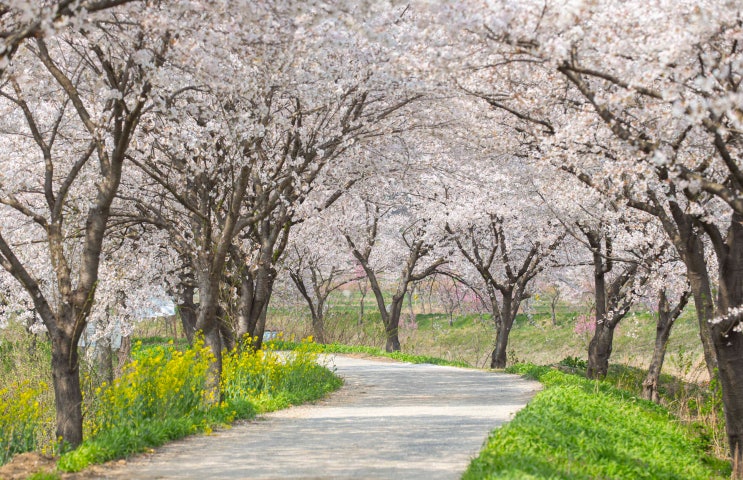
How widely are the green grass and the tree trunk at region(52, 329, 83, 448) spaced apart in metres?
4.52

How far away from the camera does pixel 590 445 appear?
8.88 meters

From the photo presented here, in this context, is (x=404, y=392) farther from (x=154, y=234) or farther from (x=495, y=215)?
(x=495, y=215)

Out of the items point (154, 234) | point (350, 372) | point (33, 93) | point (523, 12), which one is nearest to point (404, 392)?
point (350, 372)

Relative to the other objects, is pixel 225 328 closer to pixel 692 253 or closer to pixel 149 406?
pixel 149 406

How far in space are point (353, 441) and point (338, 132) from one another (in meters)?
6.16

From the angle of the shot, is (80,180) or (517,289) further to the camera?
(517,289)

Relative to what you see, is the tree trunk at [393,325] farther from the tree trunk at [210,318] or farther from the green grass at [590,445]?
the tree trunk at [210,318]

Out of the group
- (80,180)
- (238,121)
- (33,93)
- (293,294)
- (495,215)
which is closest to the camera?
(238,121)

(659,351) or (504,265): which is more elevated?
(504,265)

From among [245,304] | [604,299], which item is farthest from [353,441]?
[604,299]

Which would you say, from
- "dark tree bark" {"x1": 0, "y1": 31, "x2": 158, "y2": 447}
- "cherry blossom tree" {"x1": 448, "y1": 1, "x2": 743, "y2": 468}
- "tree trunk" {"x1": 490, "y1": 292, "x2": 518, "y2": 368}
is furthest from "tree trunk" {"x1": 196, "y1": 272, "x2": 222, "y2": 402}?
"tree trunk" {"x1": 490, "y1": 292, "x2": 518, "y2": 368}

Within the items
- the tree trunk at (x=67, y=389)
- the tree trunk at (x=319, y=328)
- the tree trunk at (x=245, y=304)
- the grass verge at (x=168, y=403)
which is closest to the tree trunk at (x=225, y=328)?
the tree trunk at (x=245, y=304)

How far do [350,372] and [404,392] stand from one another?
517 centimetres

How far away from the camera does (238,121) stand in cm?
1177
